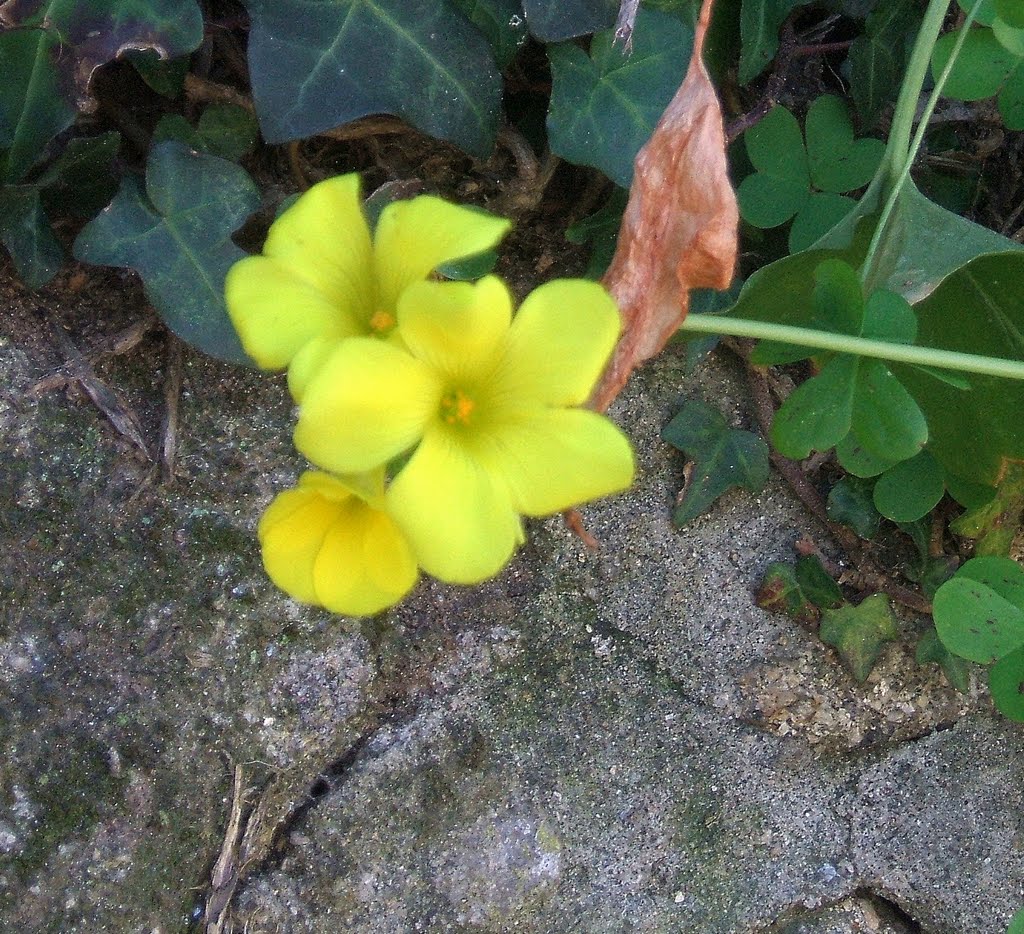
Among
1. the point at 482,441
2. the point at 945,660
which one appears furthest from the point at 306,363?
the point at 945,660

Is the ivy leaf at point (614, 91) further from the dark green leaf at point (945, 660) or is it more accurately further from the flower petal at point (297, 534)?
the dark green leaf at point (945, 660)

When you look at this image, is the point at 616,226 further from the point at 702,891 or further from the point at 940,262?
the point at 702,891

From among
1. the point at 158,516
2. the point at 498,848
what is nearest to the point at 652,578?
the point at 498,848

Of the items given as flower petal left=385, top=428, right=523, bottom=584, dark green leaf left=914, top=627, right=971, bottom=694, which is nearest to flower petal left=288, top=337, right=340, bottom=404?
flower petal left=385, top=428, right=523, bottom=584

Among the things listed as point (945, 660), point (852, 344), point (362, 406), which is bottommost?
point (945, 660)

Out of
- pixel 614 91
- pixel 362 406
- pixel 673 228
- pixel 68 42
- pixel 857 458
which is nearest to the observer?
pixel 362 406

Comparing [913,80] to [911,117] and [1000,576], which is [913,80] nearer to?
[911,117]
